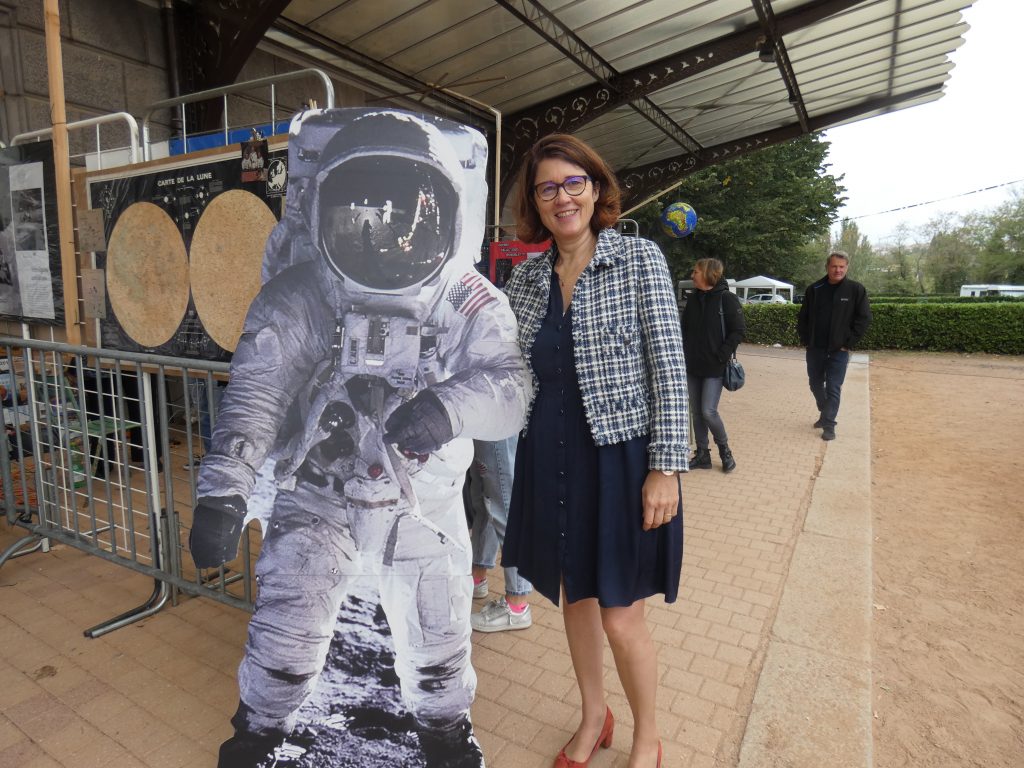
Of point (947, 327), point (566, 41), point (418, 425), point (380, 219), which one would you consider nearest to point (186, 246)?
point (380, 219)

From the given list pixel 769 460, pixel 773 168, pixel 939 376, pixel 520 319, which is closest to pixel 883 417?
pixel 769 460

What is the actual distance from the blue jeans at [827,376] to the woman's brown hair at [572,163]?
563 centimetres

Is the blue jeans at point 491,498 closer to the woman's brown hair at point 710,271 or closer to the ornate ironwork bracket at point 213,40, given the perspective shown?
the woman's brown hair at point 710,271

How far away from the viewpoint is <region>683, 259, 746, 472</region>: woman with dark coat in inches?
209

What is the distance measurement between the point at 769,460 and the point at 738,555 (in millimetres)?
2518

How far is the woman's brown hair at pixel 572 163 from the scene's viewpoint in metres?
1.87

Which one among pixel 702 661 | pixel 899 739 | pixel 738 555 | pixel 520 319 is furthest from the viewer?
pixel 738 555

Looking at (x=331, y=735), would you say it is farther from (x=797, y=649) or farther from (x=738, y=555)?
(x=738, y=555)

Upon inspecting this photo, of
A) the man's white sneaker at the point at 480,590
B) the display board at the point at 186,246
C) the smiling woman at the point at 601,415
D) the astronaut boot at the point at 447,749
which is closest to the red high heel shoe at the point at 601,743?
the smiling woman at the point at 601,415

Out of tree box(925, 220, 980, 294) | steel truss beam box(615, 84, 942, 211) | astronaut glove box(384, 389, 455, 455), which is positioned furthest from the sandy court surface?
tree box(925, 220, 980, 294)

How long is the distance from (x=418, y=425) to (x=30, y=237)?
436 cm

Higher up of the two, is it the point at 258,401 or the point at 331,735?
the point at 258,401

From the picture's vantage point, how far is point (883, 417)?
8.55 meters

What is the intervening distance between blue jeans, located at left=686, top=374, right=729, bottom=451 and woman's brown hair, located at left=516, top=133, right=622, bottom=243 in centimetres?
375
